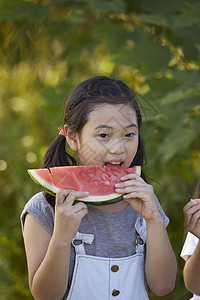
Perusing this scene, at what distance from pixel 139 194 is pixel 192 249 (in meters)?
0.58

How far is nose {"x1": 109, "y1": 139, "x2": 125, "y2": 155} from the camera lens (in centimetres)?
126

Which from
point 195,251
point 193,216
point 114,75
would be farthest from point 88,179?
point 114,75

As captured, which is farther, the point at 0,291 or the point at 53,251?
the point at 0,291

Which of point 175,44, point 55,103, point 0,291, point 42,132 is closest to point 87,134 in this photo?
point 55,103

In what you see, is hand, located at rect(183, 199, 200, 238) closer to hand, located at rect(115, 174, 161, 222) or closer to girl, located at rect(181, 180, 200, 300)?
girl, located at rect(181, 180, 200, 300)

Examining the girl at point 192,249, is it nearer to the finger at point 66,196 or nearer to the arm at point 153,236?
the arm at point 153,236

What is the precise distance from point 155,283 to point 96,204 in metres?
0.31

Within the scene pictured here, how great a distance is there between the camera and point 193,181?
9.86ft

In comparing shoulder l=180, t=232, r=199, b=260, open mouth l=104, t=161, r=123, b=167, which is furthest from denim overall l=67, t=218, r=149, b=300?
shoulder l=180, t=232, r=199, b=260

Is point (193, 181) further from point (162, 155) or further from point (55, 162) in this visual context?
point (55, 162)

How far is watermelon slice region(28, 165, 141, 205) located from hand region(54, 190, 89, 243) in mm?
64

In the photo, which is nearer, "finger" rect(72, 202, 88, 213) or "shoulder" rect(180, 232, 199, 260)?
"finger" rect(72, 202, 88, 213)

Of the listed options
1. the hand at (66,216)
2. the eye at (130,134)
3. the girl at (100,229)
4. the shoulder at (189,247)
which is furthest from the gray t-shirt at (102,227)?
the shoulder at (189,247)

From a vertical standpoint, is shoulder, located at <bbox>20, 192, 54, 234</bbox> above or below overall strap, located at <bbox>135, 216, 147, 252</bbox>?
above
